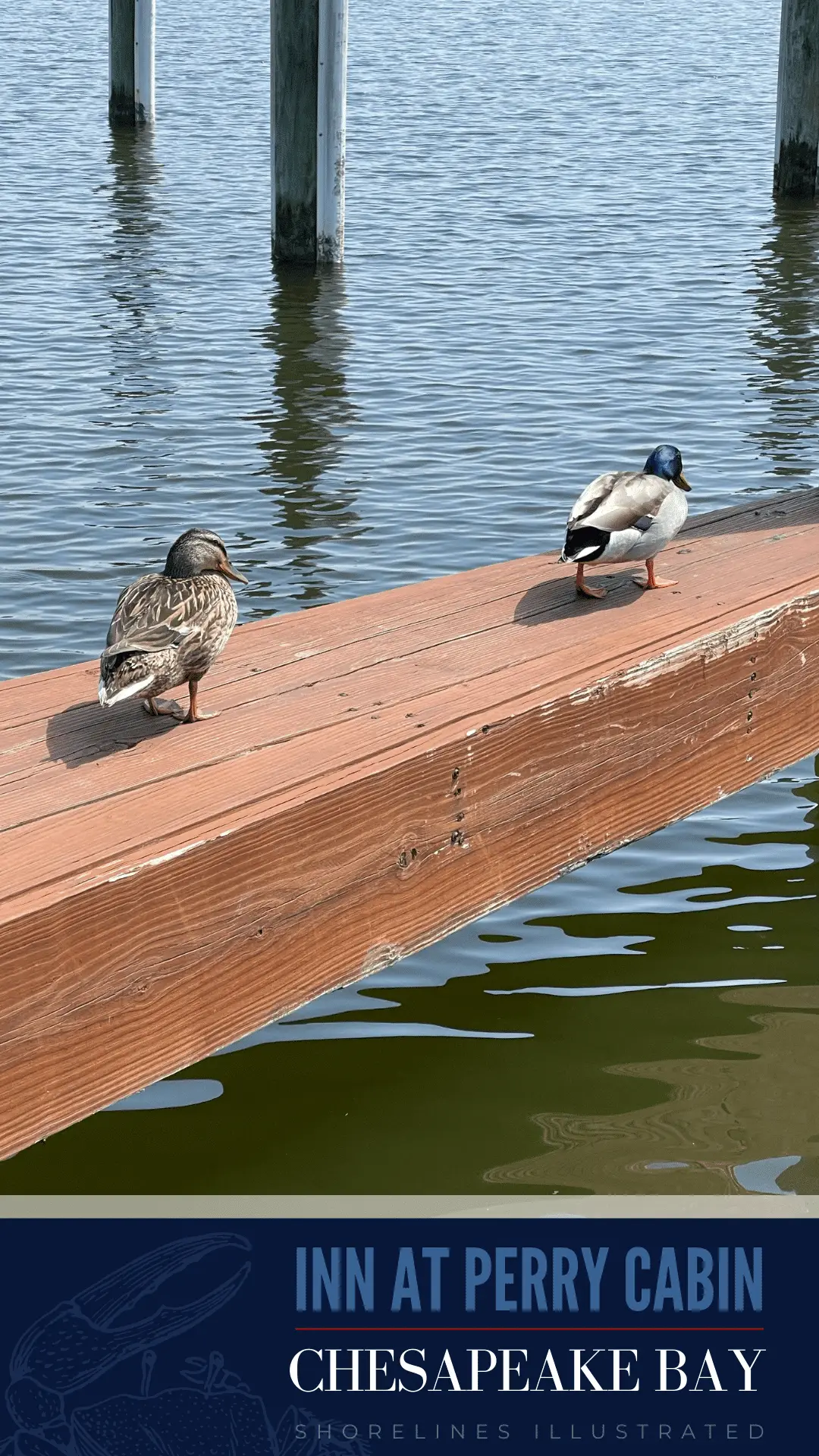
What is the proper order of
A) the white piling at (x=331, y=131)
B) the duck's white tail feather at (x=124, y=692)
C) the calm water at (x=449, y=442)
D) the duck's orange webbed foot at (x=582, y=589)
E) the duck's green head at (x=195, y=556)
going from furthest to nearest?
the white piling at (x=331, y=131)
the duck's orange webbed foot at (x=582, y=589)
the duck's green head at (x=195, y=556)
the calm water at (x=449, y=442)
the duck's white tail feather at (x=124, y=692)

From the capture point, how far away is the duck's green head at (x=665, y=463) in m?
5.55

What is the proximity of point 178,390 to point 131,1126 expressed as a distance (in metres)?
8.33

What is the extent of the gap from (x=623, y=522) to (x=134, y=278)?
11258 millimetres

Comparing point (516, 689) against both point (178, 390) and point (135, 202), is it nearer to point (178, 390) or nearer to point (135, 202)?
point (178, 390)

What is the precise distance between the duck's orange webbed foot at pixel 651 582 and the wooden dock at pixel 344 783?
0.06m

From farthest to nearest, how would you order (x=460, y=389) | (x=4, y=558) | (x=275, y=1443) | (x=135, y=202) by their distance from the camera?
(x=135, y=202) → (x=460, y=389) → (x=4, y=558) → (x=275, y=1443)

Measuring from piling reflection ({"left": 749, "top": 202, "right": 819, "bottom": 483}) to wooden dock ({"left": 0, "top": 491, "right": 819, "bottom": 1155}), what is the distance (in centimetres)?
528

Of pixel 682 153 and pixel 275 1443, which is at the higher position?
pixel 682 153

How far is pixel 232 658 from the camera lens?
463 centimetres

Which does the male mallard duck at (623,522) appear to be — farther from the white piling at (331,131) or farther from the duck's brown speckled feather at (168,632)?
the white piling at (331,131)

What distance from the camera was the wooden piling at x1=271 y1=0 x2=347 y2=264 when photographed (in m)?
13.6

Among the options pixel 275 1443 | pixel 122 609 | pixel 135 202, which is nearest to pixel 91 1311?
pixel 275 1443

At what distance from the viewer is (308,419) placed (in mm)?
11320

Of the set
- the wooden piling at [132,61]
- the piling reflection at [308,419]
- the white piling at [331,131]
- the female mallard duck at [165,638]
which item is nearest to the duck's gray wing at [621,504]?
the female mallard duck at [165,638]
